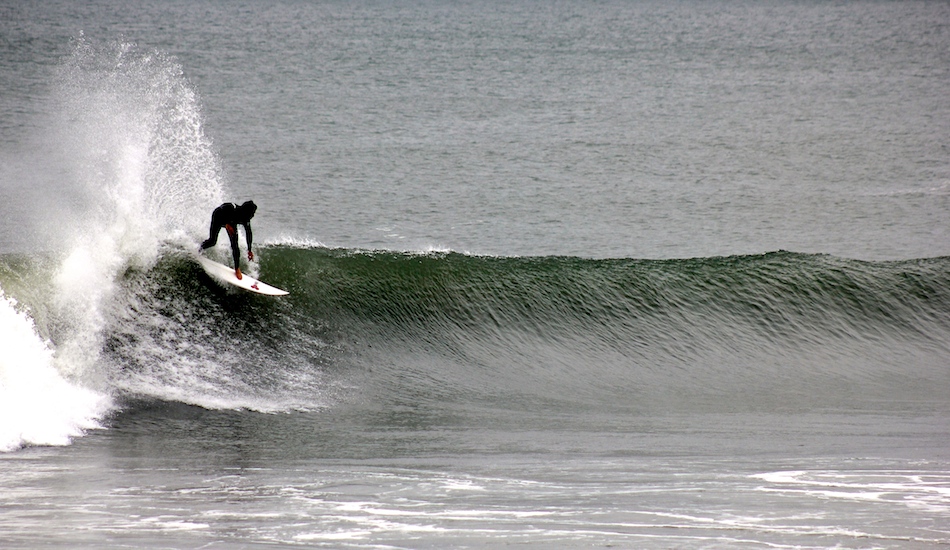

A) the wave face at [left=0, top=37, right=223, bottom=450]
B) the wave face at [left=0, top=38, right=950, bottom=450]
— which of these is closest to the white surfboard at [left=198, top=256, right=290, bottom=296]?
the wave face at [left=0, top=38, right=950, bottom=450]

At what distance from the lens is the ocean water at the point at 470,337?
25.7 ft

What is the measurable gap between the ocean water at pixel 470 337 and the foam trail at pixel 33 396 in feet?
0.14

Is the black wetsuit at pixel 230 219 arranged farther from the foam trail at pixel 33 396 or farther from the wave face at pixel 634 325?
the foam trail at pixel 33 396

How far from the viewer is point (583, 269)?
631 inches

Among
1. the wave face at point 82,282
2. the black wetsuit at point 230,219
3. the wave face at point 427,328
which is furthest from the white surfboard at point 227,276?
the black wetsuit at point 230,219

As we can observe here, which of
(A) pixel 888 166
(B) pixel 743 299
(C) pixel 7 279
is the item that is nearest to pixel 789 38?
(A) pixel 888 166

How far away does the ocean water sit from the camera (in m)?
7.82

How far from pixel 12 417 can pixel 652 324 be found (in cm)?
895

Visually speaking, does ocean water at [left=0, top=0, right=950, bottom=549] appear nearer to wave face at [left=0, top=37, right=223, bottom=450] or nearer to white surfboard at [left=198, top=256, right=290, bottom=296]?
wave face at [left=0, top=37, right=223, bottom=450]

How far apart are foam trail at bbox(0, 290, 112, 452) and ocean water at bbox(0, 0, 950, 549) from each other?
0.04 m

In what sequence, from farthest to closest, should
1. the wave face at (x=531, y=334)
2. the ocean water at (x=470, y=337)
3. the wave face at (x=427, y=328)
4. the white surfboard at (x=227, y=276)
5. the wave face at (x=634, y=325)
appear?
1. the white surfboard at (x=227, y=276)
2. the wave face at (x=634, y=325)
3. the wave face at (x=531, y=334)
4. the wave face at (x=427, y=328)
5. the ocean water at (x=470, y=337)

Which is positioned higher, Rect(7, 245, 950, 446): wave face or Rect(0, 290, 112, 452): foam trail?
Rect(7, 245, 950, 446): wave face

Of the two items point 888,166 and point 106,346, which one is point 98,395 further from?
point 888,166

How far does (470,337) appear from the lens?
13.9 m
